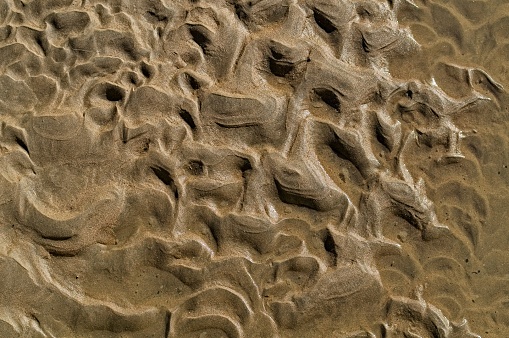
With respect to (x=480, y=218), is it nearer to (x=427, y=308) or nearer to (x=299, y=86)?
(x=427, y=308)

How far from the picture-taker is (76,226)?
2391 millimetres

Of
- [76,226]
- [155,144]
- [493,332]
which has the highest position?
[155,144]

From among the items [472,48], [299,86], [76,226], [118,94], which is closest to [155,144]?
[118,94]

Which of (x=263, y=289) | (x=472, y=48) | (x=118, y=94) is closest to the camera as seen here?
(x=263, y=289)

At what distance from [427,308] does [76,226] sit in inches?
70.5

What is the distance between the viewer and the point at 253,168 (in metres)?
2.47

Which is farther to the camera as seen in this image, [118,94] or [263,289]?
[118,94]

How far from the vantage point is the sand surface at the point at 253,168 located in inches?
93.3

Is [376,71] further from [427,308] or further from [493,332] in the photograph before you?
[493,332]

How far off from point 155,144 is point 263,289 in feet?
→ 2.97

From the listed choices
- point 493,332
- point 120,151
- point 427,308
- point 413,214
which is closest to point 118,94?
point 120,151

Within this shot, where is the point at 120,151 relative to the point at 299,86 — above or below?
below

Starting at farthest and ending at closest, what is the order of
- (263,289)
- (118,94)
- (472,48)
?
(472,48) < (118,94) < (263,289)

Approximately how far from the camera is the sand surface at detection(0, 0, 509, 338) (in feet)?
7.77
